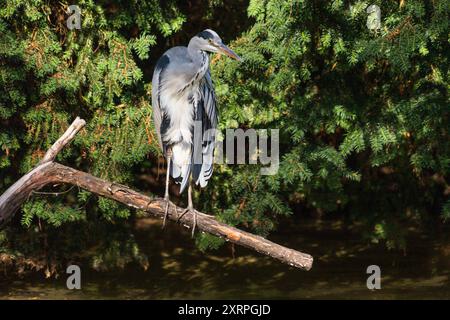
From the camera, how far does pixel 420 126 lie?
233 inches

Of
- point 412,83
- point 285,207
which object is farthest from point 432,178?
point 285,207

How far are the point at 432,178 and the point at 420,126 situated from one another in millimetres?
2142

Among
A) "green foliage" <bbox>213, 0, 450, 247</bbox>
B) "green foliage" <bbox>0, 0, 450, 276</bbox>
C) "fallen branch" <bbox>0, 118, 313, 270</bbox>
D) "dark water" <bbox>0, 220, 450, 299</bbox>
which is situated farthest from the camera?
"dark water" <bbox>0, 220, 450, 299</bbox>

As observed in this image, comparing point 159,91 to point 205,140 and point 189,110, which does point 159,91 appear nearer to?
point 189,110

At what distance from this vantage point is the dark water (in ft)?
23.5

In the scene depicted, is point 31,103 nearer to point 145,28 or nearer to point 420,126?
point 145,28

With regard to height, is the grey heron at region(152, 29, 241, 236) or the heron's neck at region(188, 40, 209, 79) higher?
the heron's neck at region(188, 40, 209, 79)

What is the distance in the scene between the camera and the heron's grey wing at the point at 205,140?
204 inches

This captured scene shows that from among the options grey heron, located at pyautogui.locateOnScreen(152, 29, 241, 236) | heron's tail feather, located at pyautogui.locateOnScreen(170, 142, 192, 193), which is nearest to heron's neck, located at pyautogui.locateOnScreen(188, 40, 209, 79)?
grey heron, located at pyautogui.locateOnScreen(152, 29, 241, 236)

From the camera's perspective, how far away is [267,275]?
25.5ft

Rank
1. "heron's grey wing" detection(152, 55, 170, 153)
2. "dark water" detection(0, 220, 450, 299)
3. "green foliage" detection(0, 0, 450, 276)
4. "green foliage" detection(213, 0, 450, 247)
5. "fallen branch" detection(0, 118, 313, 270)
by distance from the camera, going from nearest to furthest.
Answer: "fallen branch" detection(0, 118, 313, 270)
"heron's grey wing" detection(152, 55, 170, 153)
"green foliage" detection(213, 0, 450, 247)
"green foliage" detection(0, 0, 450, 276)
"dark water" detection(0, 220, 450, 299)

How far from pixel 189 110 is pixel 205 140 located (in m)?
0.20

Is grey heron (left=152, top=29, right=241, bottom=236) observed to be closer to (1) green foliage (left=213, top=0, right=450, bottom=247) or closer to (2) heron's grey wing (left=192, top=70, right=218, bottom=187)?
(2) heron's grey wing (left=192, top=70, right=218, bottom=187)

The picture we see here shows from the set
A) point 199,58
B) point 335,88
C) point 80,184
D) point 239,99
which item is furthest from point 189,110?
point 335,88
